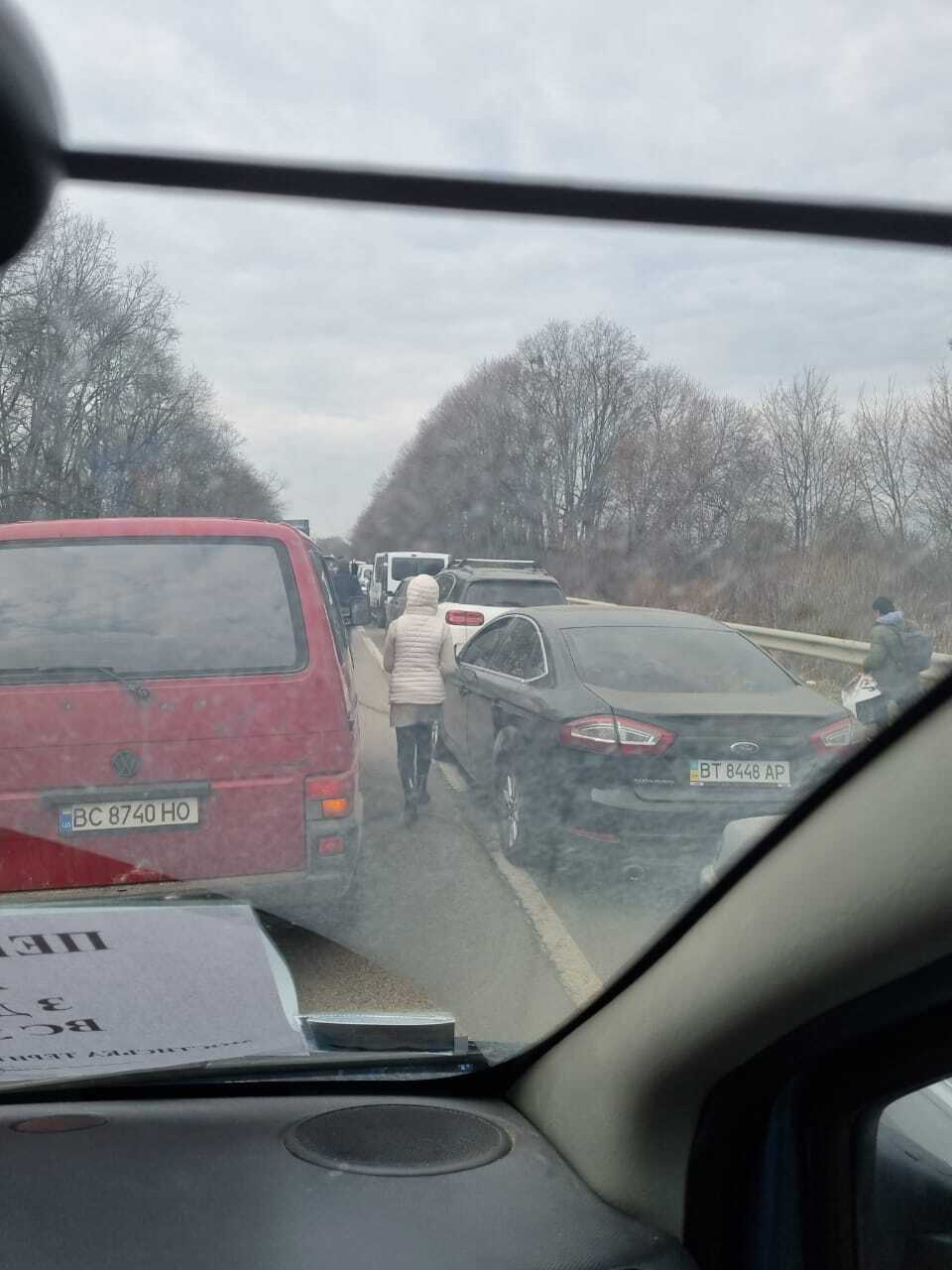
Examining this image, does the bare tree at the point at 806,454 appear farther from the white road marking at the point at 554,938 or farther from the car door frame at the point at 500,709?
the car door frame at the point at 500,709

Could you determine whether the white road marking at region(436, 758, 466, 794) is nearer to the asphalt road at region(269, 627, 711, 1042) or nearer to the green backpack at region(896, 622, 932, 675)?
the asphalt road at region(269, 627, 711, 1042)

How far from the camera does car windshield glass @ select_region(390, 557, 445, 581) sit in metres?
3.79

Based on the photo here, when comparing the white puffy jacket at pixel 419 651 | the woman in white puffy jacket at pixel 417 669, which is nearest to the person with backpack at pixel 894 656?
the woman in white puffy jacket at pixel 417 669

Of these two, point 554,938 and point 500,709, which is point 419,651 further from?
point 554,938

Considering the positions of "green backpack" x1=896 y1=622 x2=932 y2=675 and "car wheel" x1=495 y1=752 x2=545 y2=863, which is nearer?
"green backpack" x1=896 y1=622 x2=932 y2=675

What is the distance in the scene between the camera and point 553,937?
306 centimetres

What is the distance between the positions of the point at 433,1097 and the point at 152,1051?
0.60 m

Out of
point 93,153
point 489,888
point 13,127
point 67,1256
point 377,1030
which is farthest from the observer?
point 489,888

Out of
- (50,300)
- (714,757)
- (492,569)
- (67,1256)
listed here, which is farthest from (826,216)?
(492,569)

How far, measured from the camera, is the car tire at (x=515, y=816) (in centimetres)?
338

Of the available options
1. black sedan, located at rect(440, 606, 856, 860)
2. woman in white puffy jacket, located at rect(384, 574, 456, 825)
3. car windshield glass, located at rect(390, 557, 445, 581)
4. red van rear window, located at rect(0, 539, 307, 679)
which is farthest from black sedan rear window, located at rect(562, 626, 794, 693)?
woman in white puffy jacket, located at rect(384, 574, 456, 825)

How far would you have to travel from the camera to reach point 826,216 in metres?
1.47

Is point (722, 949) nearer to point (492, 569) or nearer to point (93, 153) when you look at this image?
point (93, 153)

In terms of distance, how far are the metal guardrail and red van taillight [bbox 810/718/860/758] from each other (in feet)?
0.35
